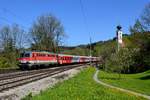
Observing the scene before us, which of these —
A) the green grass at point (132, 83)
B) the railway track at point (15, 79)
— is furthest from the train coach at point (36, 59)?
the green grass at point (132, 83)

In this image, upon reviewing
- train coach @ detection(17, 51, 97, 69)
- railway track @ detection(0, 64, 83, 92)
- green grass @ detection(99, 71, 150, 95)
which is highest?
train coach @ detection(17, 51, 97, 69)

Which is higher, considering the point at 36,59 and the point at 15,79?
the point at 36,59

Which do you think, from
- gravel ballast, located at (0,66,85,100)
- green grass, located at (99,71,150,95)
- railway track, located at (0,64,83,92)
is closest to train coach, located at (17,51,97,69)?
railway track, located at (0,64,83,92)

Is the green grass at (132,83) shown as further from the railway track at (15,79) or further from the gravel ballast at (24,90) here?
the railway track at (15,79)

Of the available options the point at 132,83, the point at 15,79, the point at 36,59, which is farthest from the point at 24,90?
the point at 36,59

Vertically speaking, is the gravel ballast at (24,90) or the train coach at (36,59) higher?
the train coach at (36,59)

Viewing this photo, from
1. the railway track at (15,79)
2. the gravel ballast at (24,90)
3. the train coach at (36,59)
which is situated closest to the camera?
the gravel ballast at (24,90)

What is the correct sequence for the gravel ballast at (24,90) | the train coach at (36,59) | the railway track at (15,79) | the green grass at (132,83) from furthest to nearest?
1. the train coach at (36,59)
2. the green grass at (132,83)
3. the railway track at (15,79)
4. the gravel ballast at (24,90)

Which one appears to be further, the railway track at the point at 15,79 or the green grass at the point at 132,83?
the green grass at the point at 132,83

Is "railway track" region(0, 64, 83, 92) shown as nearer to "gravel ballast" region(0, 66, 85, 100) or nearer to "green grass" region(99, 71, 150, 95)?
"gravel ballast" region(0, 66, 85, 100)

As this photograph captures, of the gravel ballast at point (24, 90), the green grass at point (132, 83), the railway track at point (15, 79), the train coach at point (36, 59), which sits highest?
the train coach at point (36, 59)

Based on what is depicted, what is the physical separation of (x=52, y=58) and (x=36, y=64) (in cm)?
1367

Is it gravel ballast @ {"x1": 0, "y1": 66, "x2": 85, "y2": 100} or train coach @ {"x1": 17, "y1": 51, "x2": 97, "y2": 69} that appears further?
train coach @ {"x1": 17, "y1": 51, "x2": 97, "y2": 69}

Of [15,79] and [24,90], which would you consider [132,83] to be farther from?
[24,90]
